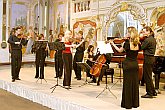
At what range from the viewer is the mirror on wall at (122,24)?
10.3m

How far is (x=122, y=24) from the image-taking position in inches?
425

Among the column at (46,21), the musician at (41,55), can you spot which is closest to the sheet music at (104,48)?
the musician at (41,55)

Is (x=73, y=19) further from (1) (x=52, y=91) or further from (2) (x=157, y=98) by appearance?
(2) (x=157, y=98)

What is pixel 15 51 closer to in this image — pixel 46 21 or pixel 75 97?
pixel 75 97

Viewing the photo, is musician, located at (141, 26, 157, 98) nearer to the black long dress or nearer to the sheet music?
the sheet music

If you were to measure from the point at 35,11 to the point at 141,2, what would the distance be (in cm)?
737

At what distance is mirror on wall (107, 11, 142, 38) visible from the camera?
1034 cm

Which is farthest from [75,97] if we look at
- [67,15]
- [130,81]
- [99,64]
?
[67,15]

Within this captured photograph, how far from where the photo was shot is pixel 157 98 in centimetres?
643

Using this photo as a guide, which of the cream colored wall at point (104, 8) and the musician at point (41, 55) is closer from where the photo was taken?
the musician at point (41, 55)

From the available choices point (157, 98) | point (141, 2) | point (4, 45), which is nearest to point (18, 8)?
point (4, 45)

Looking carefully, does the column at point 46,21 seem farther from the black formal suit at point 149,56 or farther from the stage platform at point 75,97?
the black formal suit at point 149,56

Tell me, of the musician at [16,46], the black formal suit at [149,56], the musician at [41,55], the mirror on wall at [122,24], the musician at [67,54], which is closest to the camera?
the black formal suit at [149,56]

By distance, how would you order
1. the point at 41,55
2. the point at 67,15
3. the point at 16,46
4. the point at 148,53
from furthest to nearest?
the point at 67,15 < the point at 41,55 < the point at 16,46 < the point at 148,53
